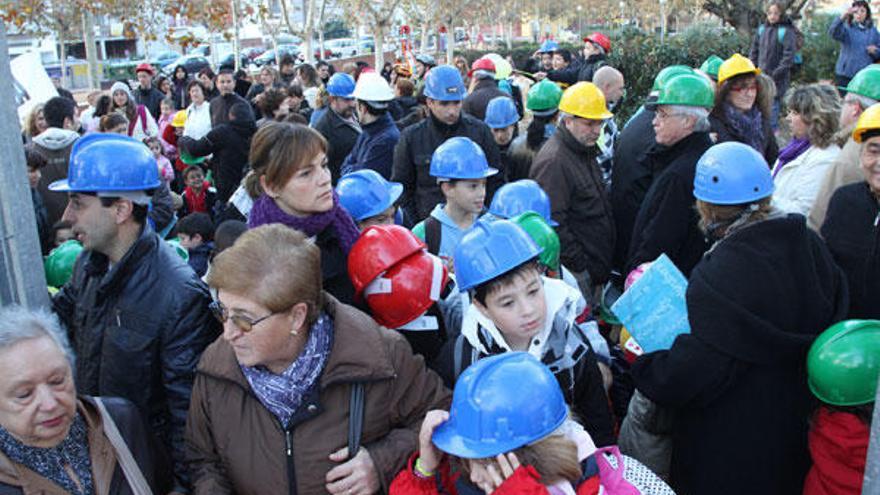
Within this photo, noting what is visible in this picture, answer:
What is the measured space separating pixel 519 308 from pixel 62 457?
1.54 m

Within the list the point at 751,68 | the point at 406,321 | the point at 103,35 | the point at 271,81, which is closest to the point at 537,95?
the point at 751,68

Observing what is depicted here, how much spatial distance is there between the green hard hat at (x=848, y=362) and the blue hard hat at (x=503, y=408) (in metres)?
1.24

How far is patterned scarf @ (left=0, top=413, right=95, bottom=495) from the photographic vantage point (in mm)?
2180

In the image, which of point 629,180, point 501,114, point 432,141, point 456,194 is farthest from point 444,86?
point 456,194

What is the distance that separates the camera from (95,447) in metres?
2.32

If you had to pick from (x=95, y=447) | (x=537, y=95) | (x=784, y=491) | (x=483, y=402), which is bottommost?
(x=784, y=491)

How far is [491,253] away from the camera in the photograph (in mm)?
2732

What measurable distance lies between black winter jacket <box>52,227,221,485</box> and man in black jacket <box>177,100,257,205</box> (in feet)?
16.2

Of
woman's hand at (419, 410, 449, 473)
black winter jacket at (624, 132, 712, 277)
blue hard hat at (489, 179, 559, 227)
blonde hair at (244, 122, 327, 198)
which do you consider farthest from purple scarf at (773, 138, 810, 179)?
woman's hand at (419, 410, 449, 473)

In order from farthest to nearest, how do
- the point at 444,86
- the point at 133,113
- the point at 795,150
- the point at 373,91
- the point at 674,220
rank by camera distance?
1. the point at 133,113
2. the point at 373,91
3. the point at 444,86
4. the point at 795,150
5. the point at 674,220

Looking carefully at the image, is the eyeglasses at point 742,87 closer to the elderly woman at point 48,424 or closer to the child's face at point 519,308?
the child's face at point 519,308

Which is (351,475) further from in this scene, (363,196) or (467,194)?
(467,194)

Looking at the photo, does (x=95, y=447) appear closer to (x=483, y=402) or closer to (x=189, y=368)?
(x=189, y=368)

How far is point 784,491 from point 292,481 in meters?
2.04
